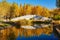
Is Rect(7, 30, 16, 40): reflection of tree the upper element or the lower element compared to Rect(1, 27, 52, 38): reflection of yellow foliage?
lower

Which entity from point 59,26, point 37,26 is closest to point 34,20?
point 37,26

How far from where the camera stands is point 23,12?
4.34m

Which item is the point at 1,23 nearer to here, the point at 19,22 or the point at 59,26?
the point at 19,22

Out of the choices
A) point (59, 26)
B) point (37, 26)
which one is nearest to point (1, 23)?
point (37, 26)

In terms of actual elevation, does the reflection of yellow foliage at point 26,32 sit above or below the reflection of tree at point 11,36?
above

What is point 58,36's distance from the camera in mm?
4285

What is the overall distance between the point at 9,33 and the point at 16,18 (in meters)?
0.29

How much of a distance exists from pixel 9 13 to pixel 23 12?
248 mm

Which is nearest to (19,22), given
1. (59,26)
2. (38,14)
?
(38,14)

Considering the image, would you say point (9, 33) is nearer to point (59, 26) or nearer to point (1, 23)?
point (1, 23)

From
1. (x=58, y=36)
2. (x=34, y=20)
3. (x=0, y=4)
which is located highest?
(x=0, y=4)

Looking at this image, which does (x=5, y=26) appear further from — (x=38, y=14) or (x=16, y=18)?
(x=38, y=14)

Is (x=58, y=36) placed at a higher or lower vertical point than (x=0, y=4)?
lower

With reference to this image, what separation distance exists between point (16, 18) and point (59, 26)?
0.77 metres
